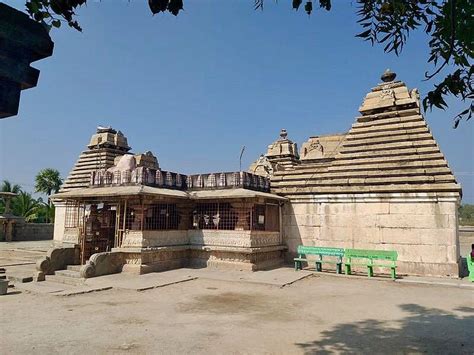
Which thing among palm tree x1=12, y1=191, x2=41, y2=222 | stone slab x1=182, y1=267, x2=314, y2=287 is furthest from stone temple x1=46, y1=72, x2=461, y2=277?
palm tree x1=12, y1=191, x2=41, y2=222

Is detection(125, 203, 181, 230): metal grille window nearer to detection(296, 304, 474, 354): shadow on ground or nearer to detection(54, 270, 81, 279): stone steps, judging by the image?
detection(54, 270, 81, 279): stone steps

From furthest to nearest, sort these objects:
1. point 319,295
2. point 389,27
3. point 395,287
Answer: point 395,287
point 319,295
point 389,27

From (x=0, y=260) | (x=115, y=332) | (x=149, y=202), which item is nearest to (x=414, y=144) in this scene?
(x=149, y=202)

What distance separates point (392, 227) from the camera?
13.3 m

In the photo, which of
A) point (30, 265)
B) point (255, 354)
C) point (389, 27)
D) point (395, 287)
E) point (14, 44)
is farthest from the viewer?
point (30, 265)

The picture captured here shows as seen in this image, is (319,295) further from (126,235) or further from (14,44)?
(14,44)

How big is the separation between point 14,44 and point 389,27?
11.2 ft

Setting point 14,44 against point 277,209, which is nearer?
point 14,44

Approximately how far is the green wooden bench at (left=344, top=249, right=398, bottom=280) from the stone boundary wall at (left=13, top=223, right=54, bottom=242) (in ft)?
97.1

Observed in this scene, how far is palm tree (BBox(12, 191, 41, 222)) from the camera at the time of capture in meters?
36.9

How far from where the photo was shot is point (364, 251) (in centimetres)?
1295

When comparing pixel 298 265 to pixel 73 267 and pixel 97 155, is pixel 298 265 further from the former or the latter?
pixel 97 155

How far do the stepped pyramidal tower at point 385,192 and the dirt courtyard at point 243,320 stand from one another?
2.42 meters

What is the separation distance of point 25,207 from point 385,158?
3624 cm
